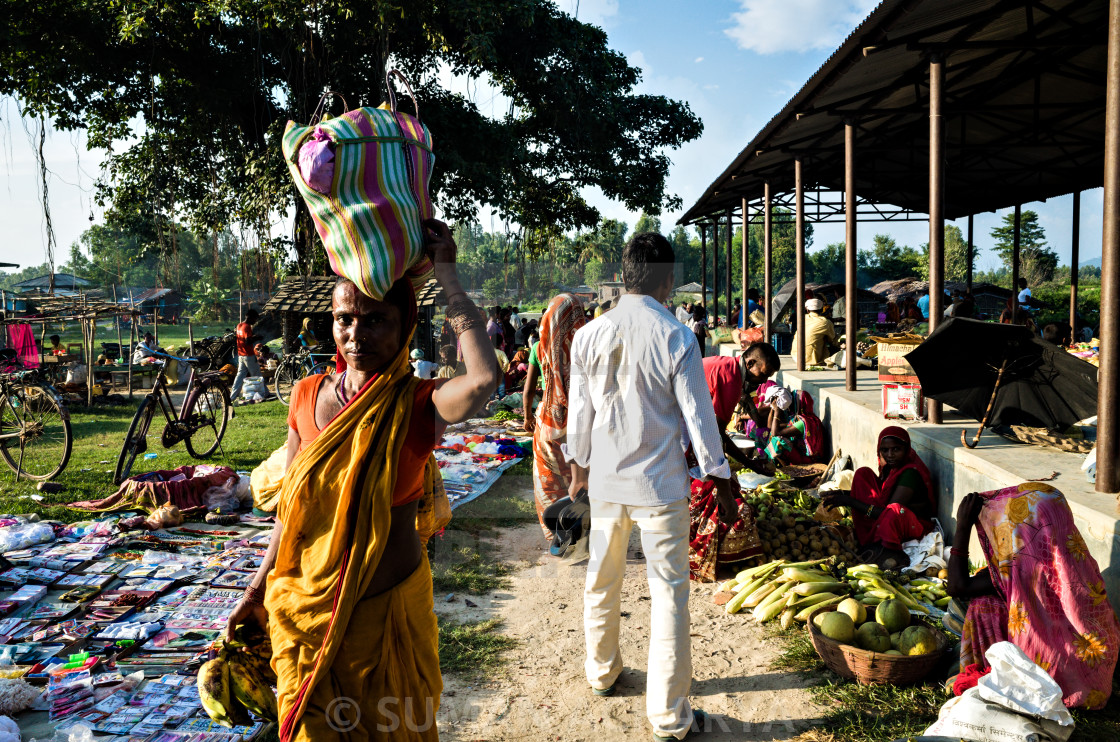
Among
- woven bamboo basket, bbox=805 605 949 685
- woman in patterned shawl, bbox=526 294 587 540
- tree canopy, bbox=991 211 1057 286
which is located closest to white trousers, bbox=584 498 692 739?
woven bamboo basket, bbox=805 605 949 685

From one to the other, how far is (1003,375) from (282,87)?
11790 millimetres

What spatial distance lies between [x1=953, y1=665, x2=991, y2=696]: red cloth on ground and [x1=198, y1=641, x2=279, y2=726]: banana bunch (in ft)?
8.49

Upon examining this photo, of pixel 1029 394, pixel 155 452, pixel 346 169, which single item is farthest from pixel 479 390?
pixel 155 452

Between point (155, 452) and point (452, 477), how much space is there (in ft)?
12.8

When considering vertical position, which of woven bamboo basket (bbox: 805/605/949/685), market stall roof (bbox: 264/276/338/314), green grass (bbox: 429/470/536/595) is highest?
market stall roof (bbox: 264/276/338/314)

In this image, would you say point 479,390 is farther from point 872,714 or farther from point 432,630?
point 872,714

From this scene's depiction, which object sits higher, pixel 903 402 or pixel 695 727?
pixel 903 402

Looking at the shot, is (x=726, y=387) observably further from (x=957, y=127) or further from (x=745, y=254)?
(x=745, y=254)

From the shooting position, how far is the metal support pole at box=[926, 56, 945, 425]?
18.6 ft

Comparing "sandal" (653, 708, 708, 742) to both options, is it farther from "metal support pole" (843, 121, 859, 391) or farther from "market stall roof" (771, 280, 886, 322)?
"market stall roof" (771, 280, 886, 322)

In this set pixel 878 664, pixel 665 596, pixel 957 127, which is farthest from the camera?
pixel 957 127

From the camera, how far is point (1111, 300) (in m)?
3.65

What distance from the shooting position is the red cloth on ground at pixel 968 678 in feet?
9.74

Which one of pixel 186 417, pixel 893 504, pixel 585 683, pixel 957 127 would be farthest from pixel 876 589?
pixel 957 127
